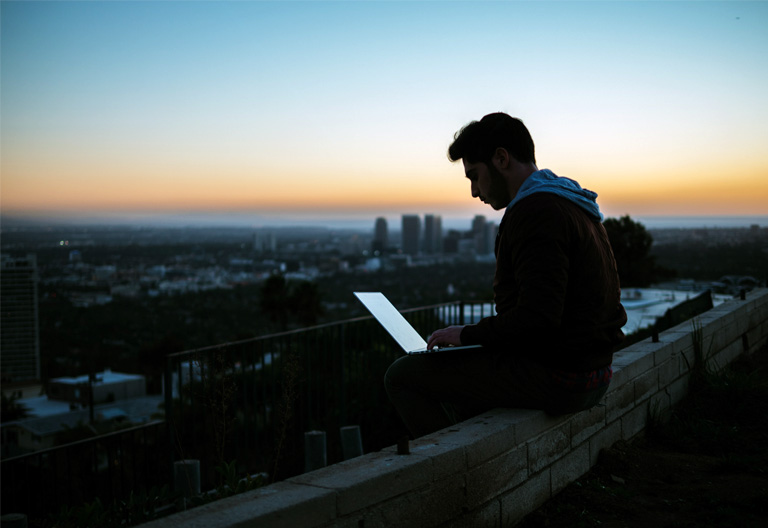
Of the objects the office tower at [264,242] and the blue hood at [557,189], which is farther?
the office tower at [264,242]

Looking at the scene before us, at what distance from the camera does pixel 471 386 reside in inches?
115

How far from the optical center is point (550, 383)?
2.81m

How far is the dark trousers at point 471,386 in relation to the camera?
9.29 ft

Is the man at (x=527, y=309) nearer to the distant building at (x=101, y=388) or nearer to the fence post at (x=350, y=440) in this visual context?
the fence post at (x=350, y=440)

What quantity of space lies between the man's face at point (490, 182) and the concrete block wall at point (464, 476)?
98 cm

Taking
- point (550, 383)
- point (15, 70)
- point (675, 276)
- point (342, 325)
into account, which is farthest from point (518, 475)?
point (15, 70)

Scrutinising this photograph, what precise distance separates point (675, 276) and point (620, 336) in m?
21.8

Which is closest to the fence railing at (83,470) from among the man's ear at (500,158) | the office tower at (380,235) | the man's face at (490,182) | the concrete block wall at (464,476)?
the concrete block wall at (464,476)

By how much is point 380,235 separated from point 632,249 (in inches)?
2764

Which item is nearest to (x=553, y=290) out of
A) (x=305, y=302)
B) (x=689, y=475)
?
(x=689, y=475)

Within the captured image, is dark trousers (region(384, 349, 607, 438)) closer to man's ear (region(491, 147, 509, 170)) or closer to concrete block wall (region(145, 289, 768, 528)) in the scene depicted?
concrete block wall (region(145, 289, 768, 528))

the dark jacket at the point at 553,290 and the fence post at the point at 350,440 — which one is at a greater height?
the dark jacket at the point at 553,290

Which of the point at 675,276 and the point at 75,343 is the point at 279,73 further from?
the point at 75,343

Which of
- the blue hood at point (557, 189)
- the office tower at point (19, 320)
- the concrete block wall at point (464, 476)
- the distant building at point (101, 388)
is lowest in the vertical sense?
the distant building at point (101, 388)
